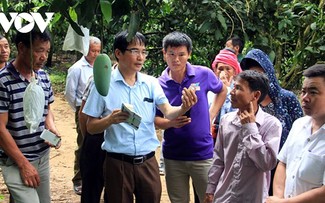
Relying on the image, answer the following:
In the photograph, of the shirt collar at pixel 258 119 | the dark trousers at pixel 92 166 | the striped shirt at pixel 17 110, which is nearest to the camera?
the shirt collar at pixel 258 119

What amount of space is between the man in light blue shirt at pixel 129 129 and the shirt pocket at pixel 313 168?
0.82 m

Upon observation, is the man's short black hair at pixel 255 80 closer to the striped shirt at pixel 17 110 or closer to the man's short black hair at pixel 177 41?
the man's short black hair at pixel 177 41

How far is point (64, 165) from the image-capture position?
18.7 ft

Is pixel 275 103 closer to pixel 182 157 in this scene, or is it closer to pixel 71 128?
pixel 182 157

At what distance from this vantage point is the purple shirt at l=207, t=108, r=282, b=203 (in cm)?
240

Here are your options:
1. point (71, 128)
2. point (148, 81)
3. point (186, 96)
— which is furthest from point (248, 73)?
point (71, 128)

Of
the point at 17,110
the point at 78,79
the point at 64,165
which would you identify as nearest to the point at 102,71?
the point at 17,110

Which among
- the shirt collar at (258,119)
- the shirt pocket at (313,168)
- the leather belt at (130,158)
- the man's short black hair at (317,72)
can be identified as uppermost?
the man's short black hair at (317,72)

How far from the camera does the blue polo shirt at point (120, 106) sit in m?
2.80

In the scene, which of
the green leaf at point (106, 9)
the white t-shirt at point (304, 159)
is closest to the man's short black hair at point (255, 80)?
the white t-shirt at point (304, 159)

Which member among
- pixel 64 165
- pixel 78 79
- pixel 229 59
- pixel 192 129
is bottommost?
pixel 64 165

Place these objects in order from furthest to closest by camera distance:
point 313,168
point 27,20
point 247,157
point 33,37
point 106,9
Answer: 1. point 33,37
2. point 247,157
3. point 313,168
4. point 27,20
5. point 106,9

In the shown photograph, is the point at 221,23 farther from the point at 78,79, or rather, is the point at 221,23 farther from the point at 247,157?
the point at 78,79

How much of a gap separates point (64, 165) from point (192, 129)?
2.84 meters
